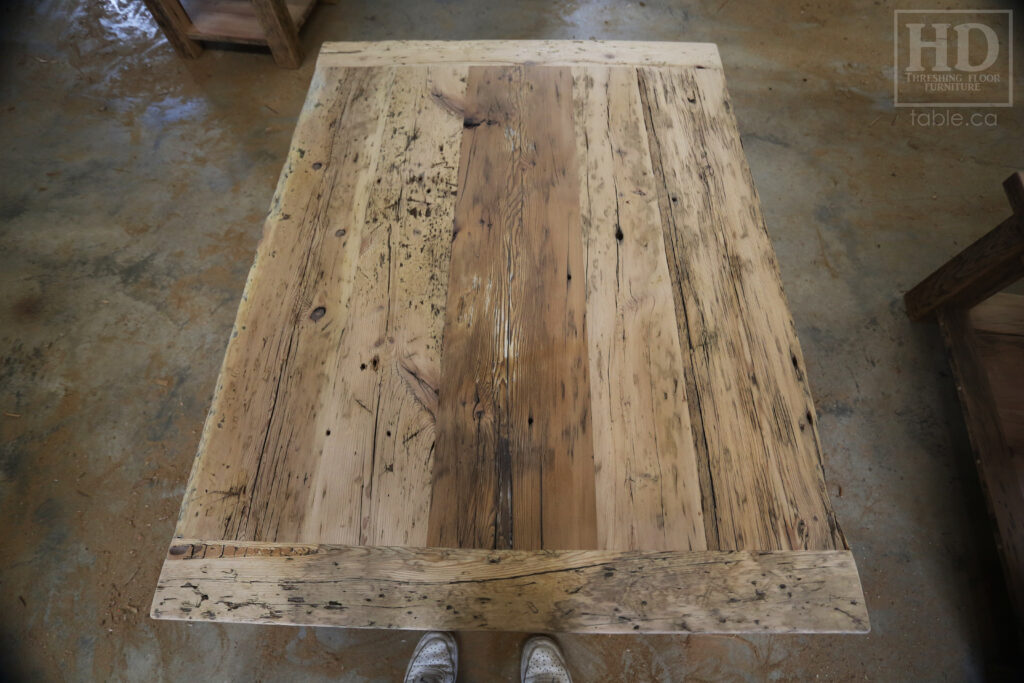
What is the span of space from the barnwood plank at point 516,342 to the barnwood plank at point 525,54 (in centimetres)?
11

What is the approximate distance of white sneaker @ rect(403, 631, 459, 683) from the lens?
49.5 inches

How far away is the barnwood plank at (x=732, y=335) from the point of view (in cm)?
89

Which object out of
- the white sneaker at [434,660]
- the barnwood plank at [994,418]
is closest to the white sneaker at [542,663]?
the white sneaker at [434,660]

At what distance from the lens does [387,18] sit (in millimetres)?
2475

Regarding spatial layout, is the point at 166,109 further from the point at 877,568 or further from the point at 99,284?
the point at 877,568

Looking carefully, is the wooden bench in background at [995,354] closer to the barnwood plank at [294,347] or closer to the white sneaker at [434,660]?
the white sneaker at [434,660]

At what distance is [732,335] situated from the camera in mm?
1030

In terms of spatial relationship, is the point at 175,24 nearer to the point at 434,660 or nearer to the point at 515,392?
the point at 515,392

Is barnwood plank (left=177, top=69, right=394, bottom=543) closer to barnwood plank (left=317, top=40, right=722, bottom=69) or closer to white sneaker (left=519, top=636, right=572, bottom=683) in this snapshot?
barnwood plank (left=317, top=40, right=722, bottom=69)

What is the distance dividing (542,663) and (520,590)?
59 cm

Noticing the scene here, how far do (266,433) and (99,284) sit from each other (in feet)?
4.76

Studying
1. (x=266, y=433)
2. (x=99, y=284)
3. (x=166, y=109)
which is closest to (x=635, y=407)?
(x=266, y=433)

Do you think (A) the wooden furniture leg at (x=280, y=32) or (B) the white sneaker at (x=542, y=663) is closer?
(B) the white sneaker at (x=542, y=663)

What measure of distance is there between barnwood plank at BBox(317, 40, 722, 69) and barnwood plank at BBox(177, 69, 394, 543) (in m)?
0.13
